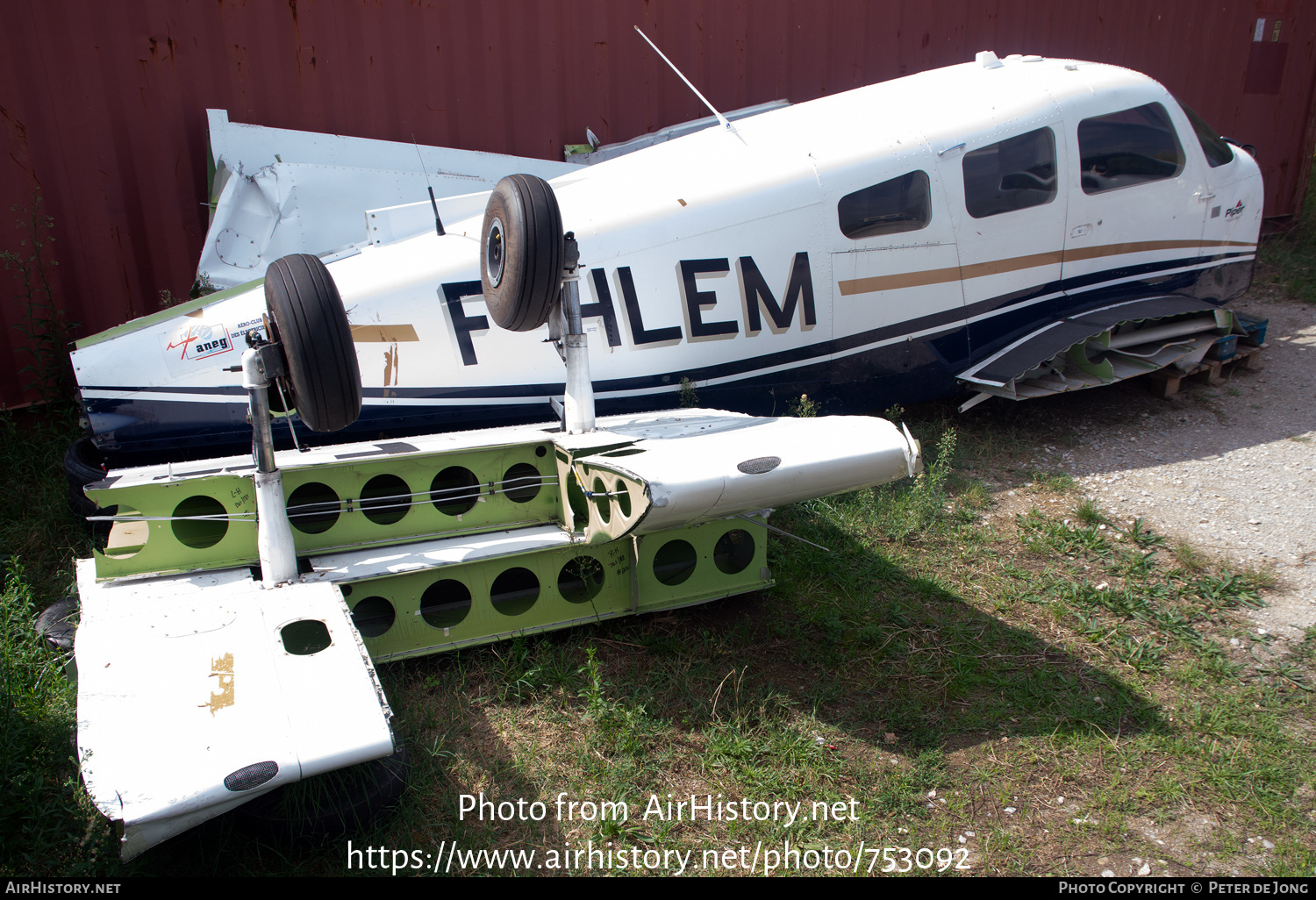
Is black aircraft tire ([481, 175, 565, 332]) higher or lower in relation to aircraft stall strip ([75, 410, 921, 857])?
higher

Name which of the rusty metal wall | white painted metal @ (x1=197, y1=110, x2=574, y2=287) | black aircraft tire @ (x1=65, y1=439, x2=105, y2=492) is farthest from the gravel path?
black aircraft tire @ (x1=65, y1=439, x2=105, y2=492)

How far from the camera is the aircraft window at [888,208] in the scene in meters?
5.40

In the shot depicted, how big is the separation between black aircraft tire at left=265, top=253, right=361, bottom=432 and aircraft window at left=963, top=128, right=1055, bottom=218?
14.1 ft

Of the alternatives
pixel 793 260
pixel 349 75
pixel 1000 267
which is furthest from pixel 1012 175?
pixel 349 75

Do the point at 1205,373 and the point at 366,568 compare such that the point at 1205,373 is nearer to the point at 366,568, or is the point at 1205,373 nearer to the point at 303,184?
the point at 366,568

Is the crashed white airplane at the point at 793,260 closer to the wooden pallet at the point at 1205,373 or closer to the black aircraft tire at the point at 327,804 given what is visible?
the wooden pallet at the point at 1205,373

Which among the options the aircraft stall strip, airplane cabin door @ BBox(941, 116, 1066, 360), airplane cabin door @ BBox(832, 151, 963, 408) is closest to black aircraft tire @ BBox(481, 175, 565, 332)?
the aircraft stall strip

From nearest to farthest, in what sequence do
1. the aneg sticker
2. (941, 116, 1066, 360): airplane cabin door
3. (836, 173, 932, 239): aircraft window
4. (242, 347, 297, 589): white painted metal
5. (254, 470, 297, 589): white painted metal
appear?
1. (242, 347, 297, 589): white painted metal
2. (254, 470, 297, 589): white painted metal
3. the aneg sticker
4. (836, 173, 932, 239): aircraft window
5. (941, 116, 1066, 360): airplane cabin door

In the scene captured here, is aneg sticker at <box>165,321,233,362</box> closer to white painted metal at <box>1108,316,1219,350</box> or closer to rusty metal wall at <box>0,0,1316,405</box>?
rusty metal wall at <box>0,0,1316,405</box>

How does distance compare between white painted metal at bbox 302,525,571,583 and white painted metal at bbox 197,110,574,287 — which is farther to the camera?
white painted metal at bbox 197,110,574,287

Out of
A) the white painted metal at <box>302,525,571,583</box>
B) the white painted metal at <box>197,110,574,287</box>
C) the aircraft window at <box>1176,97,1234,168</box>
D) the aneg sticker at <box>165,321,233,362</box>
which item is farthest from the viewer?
the aircraft window at <box>1176,97,1234,168</box>

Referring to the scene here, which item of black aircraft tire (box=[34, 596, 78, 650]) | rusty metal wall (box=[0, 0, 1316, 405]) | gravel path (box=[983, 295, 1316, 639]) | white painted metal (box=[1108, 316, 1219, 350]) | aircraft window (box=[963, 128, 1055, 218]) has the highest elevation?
rusty metal wall (box=[0, 0, 1316, 405])

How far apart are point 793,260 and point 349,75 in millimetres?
4402

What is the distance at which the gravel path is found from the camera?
191 inches
